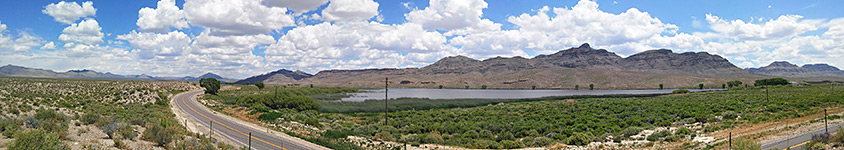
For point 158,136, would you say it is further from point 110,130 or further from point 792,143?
point 792,143

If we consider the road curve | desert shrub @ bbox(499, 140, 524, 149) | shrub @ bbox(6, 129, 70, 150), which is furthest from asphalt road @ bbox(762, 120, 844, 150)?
shrub @ bbox(6, 129, 70, 150)

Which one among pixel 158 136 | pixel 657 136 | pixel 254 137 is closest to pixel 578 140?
pixel 657 136

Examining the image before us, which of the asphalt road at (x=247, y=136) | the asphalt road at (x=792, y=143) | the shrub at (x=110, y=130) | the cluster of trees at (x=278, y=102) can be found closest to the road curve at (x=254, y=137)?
the asphalt road at (x=247, y=136)

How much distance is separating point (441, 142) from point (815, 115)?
83.4 ft

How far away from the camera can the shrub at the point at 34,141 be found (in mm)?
10656

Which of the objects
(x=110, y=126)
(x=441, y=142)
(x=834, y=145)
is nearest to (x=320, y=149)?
(x=441, y=142)

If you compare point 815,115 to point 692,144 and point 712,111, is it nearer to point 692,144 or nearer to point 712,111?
point 712,111

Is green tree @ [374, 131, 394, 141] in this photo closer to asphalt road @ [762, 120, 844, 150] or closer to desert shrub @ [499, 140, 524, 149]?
desert shrub @ [499, 140, 524, 149]

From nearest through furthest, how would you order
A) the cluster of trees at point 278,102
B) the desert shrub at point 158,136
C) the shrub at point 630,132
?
the desert shrub at point 158,136 < the shrub at point 630,132 < the cluster of trees at point 278,102

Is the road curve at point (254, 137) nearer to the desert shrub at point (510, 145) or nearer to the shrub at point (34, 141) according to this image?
the shrub at point (34, 141)

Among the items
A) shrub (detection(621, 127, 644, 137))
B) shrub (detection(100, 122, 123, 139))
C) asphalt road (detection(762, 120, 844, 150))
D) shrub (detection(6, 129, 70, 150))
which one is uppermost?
shrub (detection(6, 129, 70, 150))

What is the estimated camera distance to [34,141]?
35.9 feet

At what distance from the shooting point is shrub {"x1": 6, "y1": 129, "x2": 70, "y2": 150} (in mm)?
10656

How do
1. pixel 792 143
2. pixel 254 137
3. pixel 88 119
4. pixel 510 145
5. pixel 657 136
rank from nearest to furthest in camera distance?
pixel 792 143, pixel 88 119, pixel 510 145, pixel 657 136, pixel 254 137
